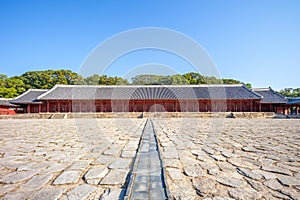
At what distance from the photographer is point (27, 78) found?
4694 centimetres

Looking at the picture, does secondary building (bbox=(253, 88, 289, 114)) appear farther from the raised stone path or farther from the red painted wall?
the red painted wall

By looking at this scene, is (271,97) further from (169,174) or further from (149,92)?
(169,174)

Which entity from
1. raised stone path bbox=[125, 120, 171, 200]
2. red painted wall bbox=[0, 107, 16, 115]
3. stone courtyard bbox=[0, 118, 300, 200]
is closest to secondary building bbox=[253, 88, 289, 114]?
stone courtyard bbox=[0, 118, 300, 200]

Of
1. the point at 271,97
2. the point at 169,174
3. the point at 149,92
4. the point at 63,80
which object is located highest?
the point at 63,80

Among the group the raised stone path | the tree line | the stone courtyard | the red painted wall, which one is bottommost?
the red painted wall

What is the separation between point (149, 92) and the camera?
25.1 m

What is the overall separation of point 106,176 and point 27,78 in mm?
56047

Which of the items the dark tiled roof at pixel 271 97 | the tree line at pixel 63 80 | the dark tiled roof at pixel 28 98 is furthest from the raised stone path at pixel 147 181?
the tree line at pixel 63 80

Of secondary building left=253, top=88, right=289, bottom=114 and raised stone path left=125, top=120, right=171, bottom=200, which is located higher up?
secondary building left=253, top=88, right=289, bottom=114

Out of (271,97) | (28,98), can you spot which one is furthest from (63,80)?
(271,97)

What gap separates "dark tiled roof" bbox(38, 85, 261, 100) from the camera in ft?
75.6

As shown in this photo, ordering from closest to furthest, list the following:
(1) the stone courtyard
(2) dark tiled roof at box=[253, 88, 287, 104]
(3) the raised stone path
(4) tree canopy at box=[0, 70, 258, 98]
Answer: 1. (3) the raised stone path
2. (1) the stone courtyard
3. (2) dark tiled roof at box=[253, 88, 287, 104]
4. (4) tree canopy at box=[0, 70, 258, 98]

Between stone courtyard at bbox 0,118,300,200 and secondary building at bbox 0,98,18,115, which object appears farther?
secondary building at bbox 0,98,18,115

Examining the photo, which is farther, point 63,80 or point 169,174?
point 63,80
